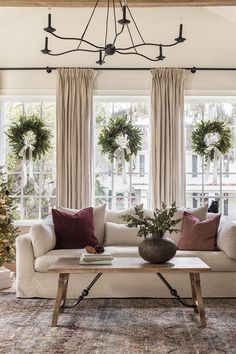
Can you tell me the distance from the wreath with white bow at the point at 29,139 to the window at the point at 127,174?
753mm

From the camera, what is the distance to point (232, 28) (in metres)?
6.34

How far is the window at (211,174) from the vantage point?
644cm

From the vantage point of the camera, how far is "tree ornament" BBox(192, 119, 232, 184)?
620cm

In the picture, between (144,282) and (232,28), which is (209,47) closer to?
(232,28)

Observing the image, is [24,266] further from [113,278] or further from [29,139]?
[29,139]

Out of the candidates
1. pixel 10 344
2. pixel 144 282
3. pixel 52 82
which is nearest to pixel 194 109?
pixel 52 82

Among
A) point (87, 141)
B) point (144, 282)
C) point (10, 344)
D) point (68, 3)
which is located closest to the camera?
point (10, 344)

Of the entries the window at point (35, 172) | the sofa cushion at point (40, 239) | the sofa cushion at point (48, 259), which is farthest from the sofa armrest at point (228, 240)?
the window at point (35, 172)

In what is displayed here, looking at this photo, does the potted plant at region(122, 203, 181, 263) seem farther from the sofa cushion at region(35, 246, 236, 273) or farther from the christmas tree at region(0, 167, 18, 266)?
the christmas tree at region(0, 167, 18, 266)

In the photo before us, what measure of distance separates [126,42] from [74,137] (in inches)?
61.7

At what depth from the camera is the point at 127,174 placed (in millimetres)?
6480

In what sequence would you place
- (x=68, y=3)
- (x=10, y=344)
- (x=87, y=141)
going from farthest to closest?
(x=87, y=141) < (x=68, y=3) < (x=10, y=344)

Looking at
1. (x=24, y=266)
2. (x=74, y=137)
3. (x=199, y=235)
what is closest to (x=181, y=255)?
(x=199, y=235)

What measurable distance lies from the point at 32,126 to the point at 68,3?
175 centimetres
